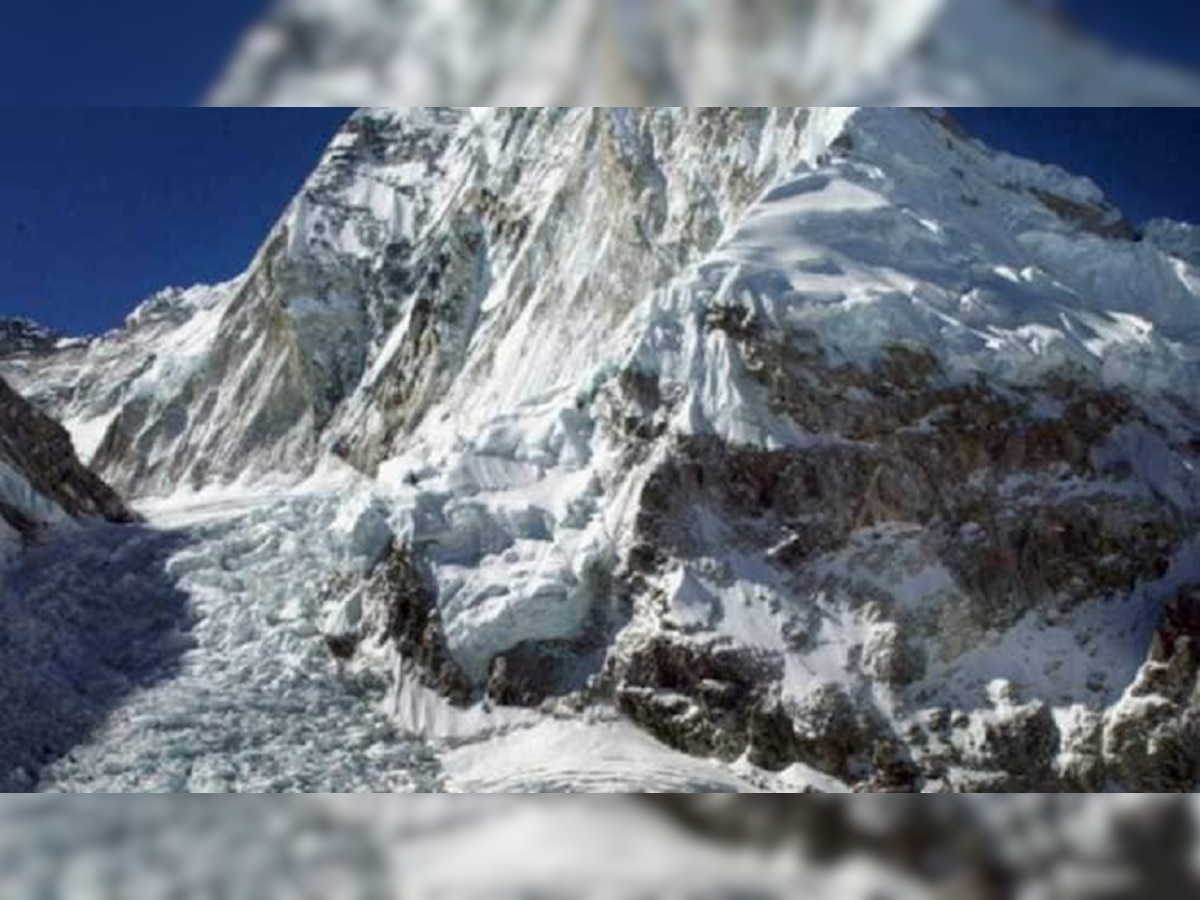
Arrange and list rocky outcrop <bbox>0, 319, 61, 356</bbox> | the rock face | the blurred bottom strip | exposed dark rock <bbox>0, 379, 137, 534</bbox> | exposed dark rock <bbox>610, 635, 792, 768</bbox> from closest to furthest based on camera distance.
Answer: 1. the blurred bottom strip
2. exposed dark rock <bbox>610, 635, 792, 768</bbox>
3. the rock face
4. exposed dark rock <bbox>0, 379, 137, 534</bbox>
5. rocky outcrop <bbox>0, 319, 61, 356</bbox>

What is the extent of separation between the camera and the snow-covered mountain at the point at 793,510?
37.9 feet

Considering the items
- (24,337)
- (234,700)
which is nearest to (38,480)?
(234,700)

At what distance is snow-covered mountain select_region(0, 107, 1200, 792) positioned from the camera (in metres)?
11.6

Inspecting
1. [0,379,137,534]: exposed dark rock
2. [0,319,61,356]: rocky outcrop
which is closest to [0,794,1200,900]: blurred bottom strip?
[0,379,137,534]: exposed dark rock

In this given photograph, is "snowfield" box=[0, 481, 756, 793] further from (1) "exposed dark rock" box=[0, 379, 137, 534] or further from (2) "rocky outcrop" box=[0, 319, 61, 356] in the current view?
(2) "rocky outcrop" box=[0, 319, 61, 356]

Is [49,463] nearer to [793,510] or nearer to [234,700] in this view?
[234,700]

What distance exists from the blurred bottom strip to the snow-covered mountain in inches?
357

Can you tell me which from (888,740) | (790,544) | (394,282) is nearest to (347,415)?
(394,282)

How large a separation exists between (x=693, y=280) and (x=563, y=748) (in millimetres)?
4891

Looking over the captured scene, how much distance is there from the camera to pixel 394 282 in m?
25.7

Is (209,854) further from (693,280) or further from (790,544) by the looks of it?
(693,280)

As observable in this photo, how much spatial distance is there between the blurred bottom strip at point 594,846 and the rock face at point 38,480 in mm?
15447

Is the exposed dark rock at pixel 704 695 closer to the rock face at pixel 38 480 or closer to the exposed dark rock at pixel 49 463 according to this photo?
the rock face at pixel 38 480

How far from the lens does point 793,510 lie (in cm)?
1317
